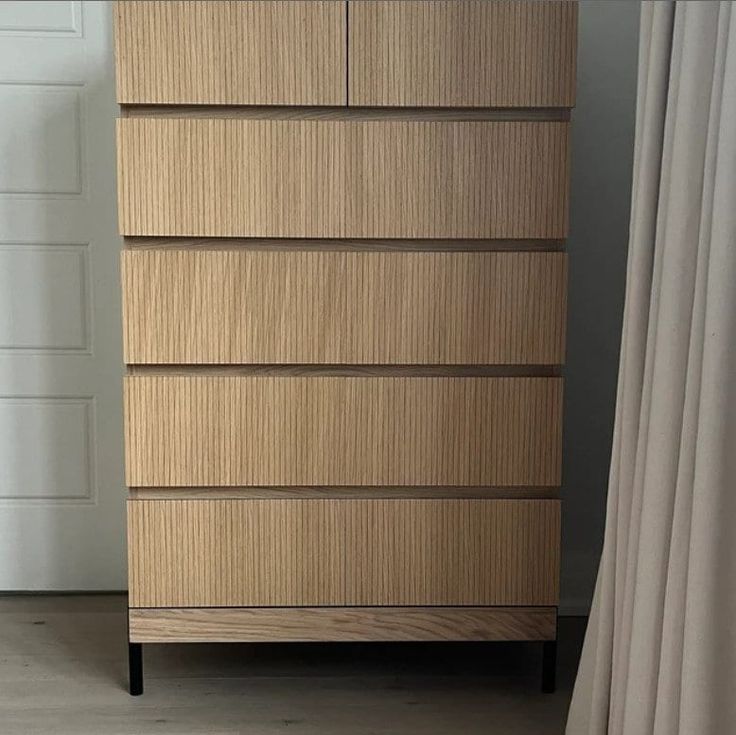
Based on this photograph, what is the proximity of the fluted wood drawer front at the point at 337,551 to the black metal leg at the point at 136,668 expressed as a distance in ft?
0.41

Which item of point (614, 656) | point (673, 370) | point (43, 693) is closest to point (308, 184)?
point (673, 370)

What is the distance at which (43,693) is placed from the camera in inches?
76.9

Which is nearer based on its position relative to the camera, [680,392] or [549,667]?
[680,392]

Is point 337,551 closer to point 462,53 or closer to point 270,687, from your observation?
point 270,687

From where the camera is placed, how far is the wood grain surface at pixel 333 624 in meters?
1.86

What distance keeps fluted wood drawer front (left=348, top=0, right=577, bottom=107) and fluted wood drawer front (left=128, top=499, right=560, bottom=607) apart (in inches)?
29.8

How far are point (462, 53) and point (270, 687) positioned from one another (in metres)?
1.30

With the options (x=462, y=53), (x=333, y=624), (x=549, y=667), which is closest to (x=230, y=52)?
(x=462, y=53)

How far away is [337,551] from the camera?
185 cm

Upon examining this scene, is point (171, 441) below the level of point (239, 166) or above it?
below

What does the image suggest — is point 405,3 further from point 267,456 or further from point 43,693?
point 43,693

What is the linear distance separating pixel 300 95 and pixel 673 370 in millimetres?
849

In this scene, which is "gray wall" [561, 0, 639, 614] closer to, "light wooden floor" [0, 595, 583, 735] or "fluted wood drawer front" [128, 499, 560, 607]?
"light wooden floor" [0, 595, 583, 735]

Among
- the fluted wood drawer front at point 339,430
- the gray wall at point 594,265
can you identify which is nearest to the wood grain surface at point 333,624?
the fluted wood drawer front at point 339,430
